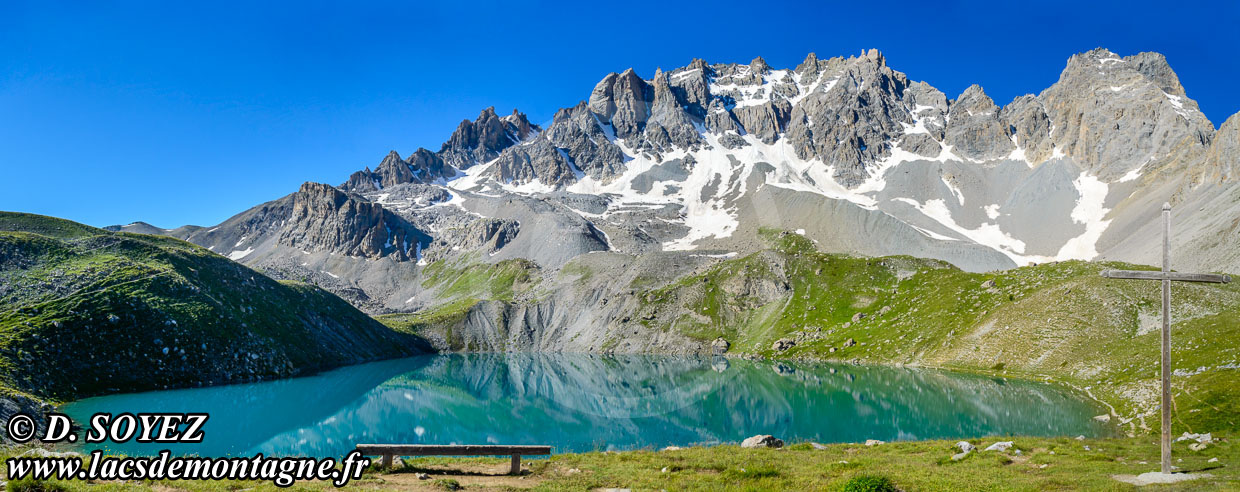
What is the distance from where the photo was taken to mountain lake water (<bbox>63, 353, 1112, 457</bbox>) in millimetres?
43906

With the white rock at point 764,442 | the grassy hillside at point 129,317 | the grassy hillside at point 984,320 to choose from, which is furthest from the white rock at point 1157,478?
the grassy hillside at point 129,317

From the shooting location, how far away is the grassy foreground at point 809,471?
701 inches

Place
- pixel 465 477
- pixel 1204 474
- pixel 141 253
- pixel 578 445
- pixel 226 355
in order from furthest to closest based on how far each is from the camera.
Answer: pixel 141 253, pixel 226 355, pixel 578 445, pixel 465 477, pixel 1204 474

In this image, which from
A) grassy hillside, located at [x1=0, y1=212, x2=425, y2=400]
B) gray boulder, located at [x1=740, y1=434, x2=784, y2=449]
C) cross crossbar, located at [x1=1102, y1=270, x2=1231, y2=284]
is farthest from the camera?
grassy hillside, located at [x1=0, y1=212, x2=425, y2=400]

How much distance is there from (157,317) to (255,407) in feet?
75.5

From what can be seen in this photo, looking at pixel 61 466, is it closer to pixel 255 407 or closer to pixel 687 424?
pixel 687 424

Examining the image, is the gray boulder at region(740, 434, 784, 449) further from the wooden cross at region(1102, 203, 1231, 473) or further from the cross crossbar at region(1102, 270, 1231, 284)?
the cross crossbar at region(1102, 270, 1231, 284)

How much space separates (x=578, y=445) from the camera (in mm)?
41562

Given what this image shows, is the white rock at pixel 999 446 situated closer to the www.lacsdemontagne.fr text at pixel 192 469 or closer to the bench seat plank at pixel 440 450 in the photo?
the bench seat plank at pixel 440 450

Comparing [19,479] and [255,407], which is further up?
[19,479]

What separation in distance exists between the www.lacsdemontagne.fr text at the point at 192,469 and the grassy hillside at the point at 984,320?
143 feet

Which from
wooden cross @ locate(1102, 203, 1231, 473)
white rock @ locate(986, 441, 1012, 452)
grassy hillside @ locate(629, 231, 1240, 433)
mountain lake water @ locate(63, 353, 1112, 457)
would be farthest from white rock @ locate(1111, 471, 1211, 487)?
mountain lake water @ locate(63, 353, 1112, 457)

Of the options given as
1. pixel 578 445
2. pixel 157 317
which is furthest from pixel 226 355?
pixel 578 445

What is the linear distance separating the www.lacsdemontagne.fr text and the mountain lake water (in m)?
13.9
